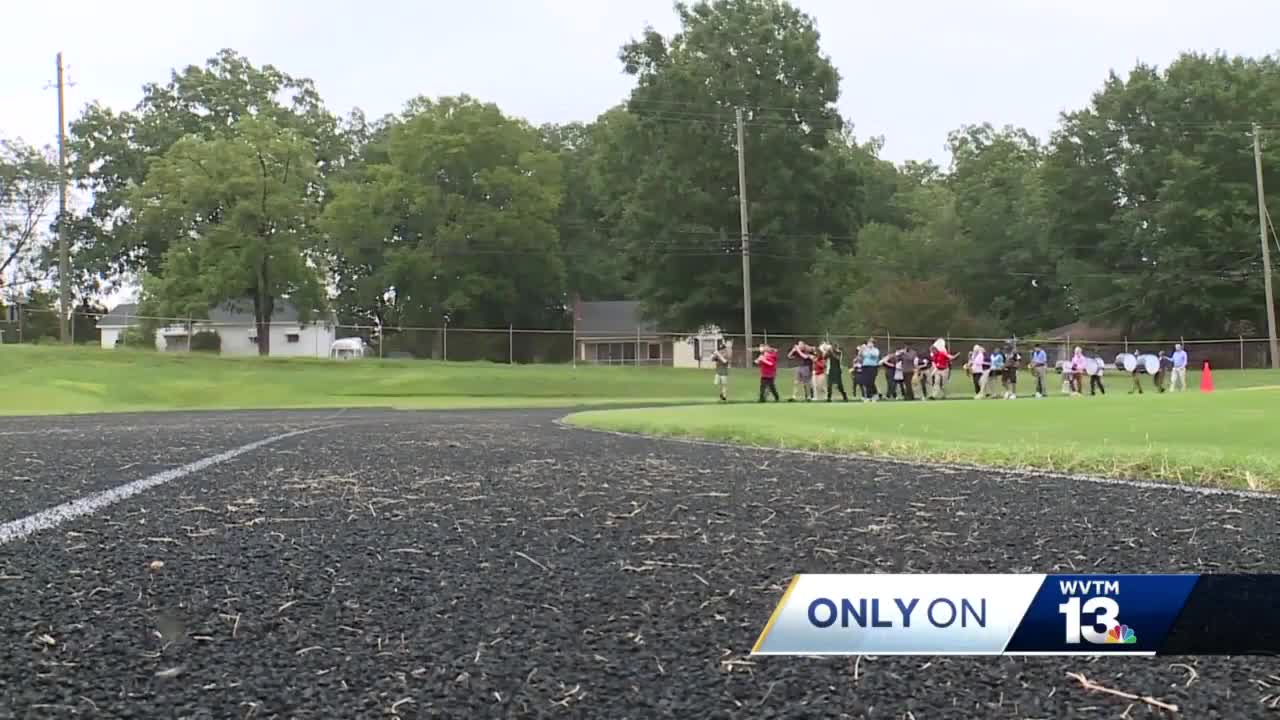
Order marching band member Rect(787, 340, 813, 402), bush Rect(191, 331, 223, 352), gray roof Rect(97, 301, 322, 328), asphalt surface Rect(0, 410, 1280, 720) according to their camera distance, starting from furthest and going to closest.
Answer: gray roof Rect(97, 301, 322, 328), bush Rect(191, 331, 223, 352), marching band member Rect(787, 340, 813, 402), asphalt surface Rect(0, 410, 1280, 720)

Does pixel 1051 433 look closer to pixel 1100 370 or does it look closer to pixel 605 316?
pixel 1100 370

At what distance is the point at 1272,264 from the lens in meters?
55.7

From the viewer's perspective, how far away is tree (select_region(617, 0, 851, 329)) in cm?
5403

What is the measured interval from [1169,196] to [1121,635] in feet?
198

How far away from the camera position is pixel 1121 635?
2781mm

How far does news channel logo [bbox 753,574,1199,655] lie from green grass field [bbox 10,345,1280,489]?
15.0ft

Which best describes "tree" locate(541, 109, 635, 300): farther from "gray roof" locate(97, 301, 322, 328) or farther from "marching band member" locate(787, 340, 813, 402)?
"marching band member" locate(787, 340, 813, 402)

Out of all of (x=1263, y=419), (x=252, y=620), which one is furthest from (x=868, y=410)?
(x=252, y=620)

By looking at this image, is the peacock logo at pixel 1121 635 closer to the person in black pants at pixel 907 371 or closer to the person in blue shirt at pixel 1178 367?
the person in black pants at pixel 907 371

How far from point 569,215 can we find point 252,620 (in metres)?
67.9

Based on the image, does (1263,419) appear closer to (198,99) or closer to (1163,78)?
(1163,78)

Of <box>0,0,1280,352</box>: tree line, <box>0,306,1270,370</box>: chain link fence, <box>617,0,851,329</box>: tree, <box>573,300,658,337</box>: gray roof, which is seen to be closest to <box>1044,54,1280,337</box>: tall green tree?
<box>0,0,1280,352</box>: tree line

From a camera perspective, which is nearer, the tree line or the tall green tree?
the tree line

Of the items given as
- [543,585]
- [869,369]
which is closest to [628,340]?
[869,369]
